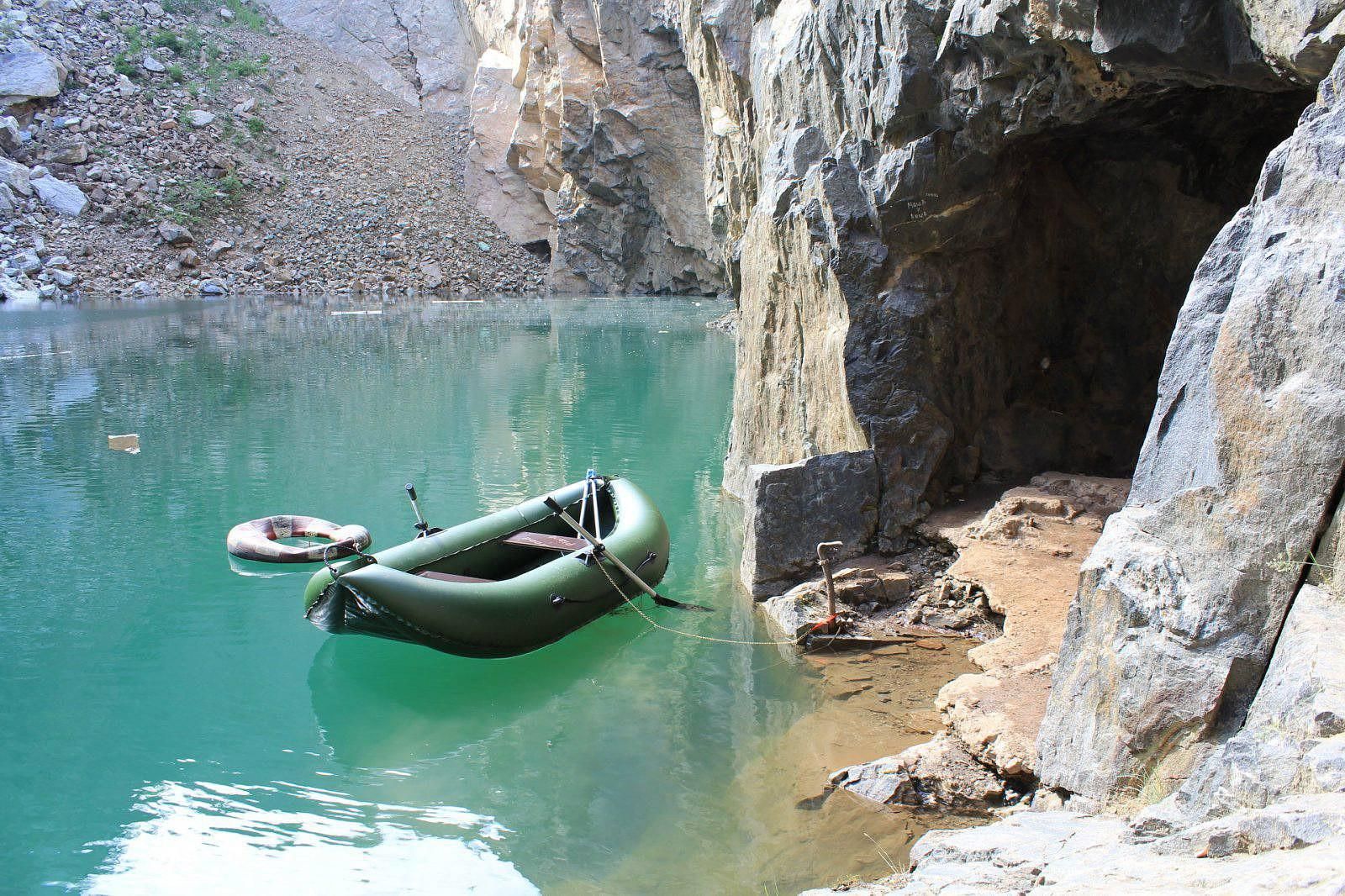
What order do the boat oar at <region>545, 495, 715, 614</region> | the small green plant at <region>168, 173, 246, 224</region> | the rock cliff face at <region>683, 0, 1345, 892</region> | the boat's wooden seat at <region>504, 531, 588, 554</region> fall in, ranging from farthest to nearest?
the small green plant at <region>168, 173, 246, 224</region> → the boat's wooden seat at <region>504, 531, 588, 554</region> → the boat oar at <region>545, 495, 715, 614</region> → the rock cliff face at <region>683, 0, 1345, 892</region>

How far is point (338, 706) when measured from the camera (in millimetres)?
6234

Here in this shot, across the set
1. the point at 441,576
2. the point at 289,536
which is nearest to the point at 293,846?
the point at 441,576

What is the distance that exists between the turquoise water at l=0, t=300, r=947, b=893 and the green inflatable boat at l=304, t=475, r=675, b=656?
0.85 feet

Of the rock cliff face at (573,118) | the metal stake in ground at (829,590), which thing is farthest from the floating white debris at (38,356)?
the metal stake in ground at (829,590)

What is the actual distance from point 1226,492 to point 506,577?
17.9ft

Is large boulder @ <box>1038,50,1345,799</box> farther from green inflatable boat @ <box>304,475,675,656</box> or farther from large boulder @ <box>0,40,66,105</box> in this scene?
large boulder @ <box>0,40,66,105</box>

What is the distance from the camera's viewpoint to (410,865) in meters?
4.62

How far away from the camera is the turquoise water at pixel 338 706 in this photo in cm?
466

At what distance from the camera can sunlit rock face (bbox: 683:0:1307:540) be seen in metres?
6.85

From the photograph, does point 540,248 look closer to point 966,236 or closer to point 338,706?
point 966,236

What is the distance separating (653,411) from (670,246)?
73.7 feet

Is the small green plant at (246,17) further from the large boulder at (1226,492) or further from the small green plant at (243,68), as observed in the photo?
the large boulder at (1226,492)

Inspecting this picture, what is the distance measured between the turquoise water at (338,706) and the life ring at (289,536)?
0.64ft

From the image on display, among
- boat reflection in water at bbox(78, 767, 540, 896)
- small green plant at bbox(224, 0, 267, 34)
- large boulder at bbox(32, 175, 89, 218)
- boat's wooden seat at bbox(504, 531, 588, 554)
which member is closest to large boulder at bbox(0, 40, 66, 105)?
large boulder at bbox(32, 175, 89, 218)
